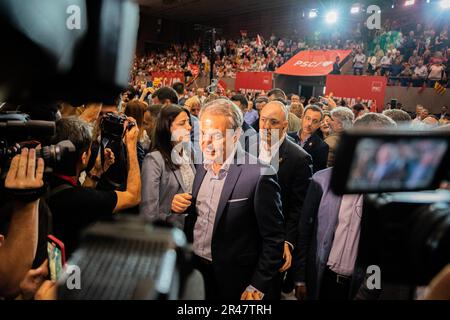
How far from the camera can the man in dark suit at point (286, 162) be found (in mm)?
2178

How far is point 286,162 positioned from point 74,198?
1373mm

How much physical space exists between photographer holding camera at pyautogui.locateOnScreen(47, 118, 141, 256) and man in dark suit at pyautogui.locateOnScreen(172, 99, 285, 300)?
30 cm

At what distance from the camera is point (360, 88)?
8.57 meters

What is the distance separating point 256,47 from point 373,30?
5.47 metres

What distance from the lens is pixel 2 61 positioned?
51 cm

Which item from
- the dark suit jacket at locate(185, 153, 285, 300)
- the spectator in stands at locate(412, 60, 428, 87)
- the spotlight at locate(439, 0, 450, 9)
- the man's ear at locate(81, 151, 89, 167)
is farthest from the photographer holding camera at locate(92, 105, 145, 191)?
the spotlight at locate(439, 0, 450, 9)

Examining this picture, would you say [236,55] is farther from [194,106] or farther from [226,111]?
[226,111]

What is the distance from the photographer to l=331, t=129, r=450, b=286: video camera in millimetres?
482

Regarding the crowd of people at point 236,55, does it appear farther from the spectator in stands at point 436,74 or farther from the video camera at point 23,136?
the video camera at point 23,136

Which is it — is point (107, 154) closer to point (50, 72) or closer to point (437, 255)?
point (50, 72)

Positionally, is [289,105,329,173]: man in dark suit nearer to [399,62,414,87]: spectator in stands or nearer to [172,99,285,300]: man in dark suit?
[172,99,285,300]: man in dark suit
